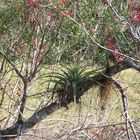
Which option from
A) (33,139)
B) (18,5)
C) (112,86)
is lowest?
(33,139)

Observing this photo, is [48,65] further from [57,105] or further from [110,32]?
[57,105]

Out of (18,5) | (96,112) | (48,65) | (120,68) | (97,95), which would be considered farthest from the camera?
(48,65)

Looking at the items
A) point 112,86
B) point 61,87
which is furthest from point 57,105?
point 112,86

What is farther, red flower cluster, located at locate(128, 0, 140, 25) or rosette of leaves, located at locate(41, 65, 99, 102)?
rosette of leaves, located at locate(41, 65, 99, 102)

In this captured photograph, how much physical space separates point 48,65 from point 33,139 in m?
0.98

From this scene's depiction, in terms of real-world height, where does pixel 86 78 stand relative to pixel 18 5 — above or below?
below

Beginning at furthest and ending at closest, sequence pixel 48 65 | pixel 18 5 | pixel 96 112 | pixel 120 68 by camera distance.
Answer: pixel 48 65 → pixel 18 5 → pixel 96 112 → pixel 120 68

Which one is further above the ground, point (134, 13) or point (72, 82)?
point (134, 13)

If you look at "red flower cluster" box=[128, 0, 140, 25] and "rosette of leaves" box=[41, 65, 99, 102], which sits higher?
"red flower cluster" box=[128, 0, 140, 25]

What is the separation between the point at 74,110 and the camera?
18.2 ft

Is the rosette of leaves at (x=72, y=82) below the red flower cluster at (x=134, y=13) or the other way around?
below

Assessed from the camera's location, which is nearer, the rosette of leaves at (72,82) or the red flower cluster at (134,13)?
the red flower cluster at (134,13)

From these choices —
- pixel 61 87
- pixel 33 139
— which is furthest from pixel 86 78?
pixel 33 139

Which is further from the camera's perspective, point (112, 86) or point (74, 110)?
point (74, 110)
